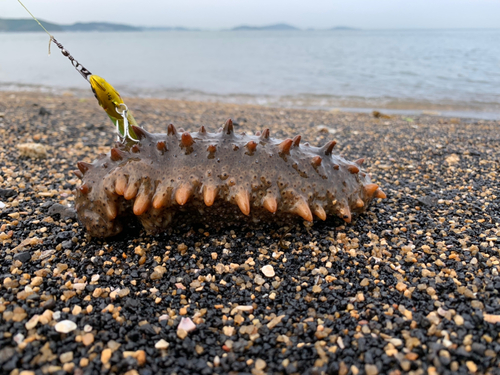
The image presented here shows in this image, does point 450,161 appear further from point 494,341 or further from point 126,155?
point 126,155

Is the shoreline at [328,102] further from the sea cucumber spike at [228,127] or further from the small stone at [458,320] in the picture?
the small stone at [458,320]

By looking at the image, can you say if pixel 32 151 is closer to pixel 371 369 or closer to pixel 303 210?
pixel 303 210

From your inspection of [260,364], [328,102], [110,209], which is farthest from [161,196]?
[328,102]

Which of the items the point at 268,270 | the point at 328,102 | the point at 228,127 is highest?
the point at 228,127

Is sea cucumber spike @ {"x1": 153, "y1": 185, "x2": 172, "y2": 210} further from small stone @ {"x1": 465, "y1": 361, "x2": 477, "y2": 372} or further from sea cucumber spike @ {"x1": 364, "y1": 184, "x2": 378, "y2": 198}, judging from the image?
small stone @ {"x1": 465, "y1": 361, "x2": 477, "y2": 372}

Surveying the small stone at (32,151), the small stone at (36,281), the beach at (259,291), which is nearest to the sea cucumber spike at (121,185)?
the beach at (259,291)

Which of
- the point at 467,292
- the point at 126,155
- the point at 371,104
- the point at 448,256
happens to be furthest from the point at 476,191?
the point at 371,104
